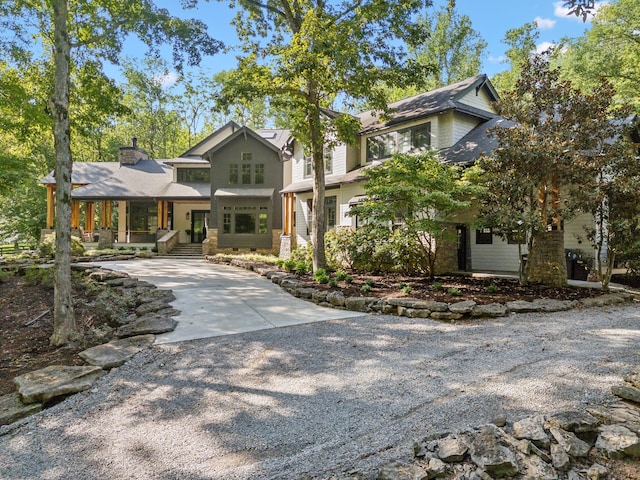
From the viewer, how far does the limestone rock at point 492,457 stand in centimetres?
227

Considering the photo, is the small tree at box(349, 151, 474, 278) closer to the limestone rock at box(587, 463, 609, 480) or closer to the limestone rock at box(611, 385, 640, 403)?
the limestone rock at box(611, 385, 640, 403)

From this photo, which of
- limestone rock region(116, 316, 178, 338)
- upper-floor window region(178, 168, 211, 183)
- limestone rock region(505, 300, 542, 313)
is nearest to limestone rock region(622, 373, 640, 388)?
limestone rock region(505, 300, 542, 313)

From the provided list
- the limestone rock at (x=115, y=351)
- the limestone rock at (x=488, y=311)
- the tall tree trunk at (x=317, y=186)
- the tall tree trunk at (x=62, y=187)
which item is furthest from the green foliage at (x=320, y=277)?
the tall tree trunk at (x=62, y=187)

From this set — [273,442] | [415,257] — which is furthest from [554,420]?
[415,257]

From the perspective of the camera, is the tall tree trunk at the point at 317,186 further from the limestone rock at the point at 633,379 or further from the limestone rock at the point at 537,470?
the limestone rock at the point at 537,470

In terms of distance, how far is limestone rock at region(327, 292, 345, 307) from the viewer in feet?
24.3

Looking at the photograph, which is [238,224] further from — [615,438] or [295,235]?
[615,438]

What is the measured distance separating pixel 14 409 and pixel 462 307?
19.5 ft

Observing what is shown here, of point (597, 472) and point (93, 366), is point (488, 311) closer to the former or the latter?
point (597, 472)

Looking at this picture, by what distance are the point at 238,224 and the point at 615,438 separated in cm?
1869

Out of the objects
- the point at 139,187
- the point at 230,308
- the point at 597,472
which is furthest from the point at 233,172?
the point at 597,472

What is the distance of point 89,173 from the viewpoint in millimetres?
24234

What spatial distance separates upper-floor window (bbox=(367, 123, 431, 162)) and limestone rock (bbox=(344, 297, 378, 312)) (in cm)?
730

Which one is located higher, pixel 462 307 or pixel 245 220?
pixel 245 220
